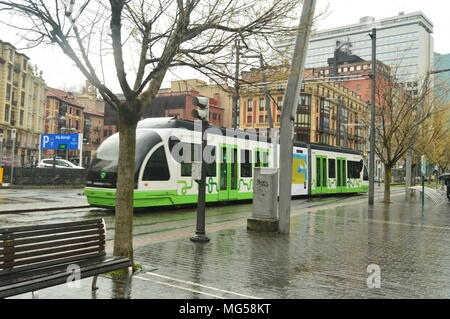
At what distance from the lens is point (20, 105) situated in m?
66.6

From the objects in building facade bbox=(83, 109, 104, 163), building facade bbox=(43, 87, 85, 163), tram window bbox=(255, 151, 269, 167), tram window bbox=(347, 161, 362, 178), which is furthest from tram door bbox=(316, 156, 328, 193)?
building facade bbox=(83, 109, 104, 163)

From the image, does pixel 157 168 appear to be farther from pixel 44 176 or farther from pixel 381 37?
pixel 381 37

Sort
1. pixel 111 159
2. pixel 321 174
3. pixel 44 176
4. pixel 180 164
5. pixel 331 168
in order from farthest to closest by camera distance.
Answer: pixel 44 176
pixel 331 168
pixel 321 174
pixel 180 164
pixel 111 159

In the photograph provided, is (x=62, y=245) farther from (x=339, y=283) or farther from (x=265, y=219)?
(x=265, y=219)

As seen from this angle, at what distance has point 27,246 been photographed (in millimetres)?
4680

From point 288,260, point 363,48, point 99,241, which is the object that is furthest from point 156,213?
point 363,48

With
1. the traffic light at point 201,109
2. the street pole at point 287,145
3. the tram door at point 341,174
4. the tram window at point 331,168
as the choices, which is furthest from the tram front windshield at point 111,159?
the tram door at point 341,174

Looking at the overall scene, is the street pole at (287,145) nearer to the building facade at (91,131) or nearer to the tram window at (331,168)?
the tram window at (331,168)

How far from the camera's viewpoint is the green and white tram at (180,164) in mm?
13812

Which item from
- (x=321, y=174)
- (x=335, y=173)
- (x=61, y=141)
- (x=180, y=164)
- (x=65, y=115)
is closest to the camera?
(x=180, y=164)

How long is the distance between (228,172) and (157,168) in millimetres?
3900

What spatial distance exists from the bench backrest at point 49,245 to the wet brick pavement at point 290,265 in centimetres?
43

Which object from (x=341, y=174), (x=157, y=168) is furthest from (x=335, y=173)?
(x=157, y=168)
